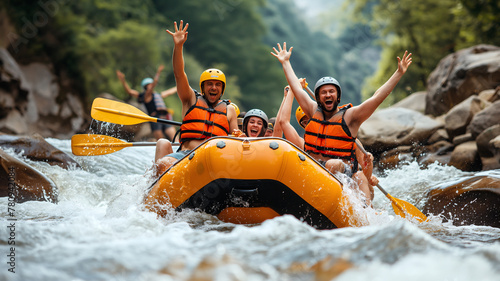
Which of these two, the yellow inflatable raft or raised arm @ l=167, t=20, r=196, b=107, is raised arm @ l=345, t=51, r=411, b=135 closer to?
the yellow inflatable raft

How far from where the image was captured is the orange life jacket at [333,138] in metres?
4.45

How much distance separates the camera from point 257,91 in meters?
29.5

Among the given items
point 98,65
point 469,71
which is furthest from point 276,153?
point 98,65

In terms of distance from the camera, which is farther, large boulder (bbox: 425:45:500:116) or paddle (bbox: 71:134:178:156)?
large boulder (bbox: 425:45:500:116)

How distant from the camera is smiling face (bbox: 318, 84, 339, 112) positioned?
4586mm

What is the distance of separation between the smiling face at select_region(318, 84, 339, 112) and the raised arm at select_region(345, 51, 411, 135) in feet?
0.57

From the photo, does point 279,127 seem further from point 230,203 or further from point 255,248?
point 255,248

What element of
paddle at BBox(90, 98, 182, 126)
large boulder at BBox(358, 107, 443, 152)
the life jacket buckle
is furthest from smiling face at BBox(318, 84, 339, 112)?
large boulder at BBox(358, 107, 443, 152)

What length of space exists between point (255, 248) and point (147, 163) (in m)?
5.50

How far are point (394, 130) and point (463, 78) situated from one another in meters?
2.35

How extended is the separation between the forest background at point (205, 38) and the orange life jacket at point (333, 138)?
9784mm

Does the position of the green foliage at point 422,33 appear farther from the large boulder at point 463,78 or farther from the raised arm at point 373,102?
the raised arm at point 373,102

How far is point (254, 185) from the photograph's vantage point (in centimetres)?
375

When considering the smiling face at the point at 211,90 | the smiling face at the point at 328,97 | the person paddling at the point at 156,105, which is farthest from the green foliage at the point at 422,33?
the smiling face at the point at 211,90
